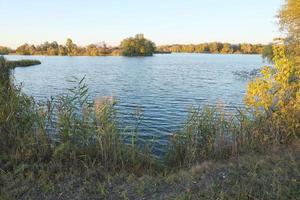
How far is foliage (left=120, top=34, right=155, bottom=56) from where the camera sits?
128 m

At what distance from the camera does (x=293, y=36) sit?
20.9 m

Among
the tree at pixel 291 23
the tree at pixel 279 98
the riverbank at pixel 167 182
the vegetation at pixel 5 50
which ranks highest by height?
the vegetation at pixel 5 50

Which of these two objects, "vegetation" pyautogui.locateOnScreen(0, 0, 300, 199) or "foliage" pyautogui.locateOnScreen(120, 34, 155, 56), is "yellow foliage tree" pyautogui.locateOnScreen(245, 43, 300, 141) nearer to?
"vegetation" pyautogui.locateOnScreen(0, 0, 300, 199)

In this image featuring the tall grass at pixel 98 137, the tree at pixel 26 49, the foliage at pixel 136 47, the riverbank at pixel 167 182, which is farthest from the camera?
the tree at pixel 26 49

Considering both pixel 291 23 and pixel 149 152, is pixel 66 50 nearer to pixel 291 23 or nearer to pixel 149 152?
pixel 291 23

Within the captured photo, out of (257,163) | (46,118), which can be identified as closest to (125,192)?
(257,163)

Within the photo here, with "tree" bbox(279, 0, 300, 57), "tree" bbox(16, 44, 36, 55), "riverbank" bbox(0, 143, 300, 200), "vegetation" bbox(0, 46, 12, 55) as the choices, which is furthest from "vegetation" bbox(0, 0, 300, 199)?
"tree" bbox(16, 44, 36, 55)

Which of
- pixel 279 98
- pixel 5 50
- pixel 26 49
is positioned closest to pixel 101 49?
pixel 26 49

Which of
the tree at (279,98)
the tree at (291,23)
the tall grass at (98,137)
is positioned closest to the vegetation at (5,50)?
the tree at (291,23)

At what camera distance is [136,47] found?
420 feet

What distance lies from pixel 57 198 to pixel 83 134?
88.5 inches

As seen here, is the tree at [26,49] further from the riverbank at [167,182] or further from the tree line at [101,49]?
the riverbank at [167,182]

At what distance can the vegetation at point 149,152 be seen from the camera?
5070mm

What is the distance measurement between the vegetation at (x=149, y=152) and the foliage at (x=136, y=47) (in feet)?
396
